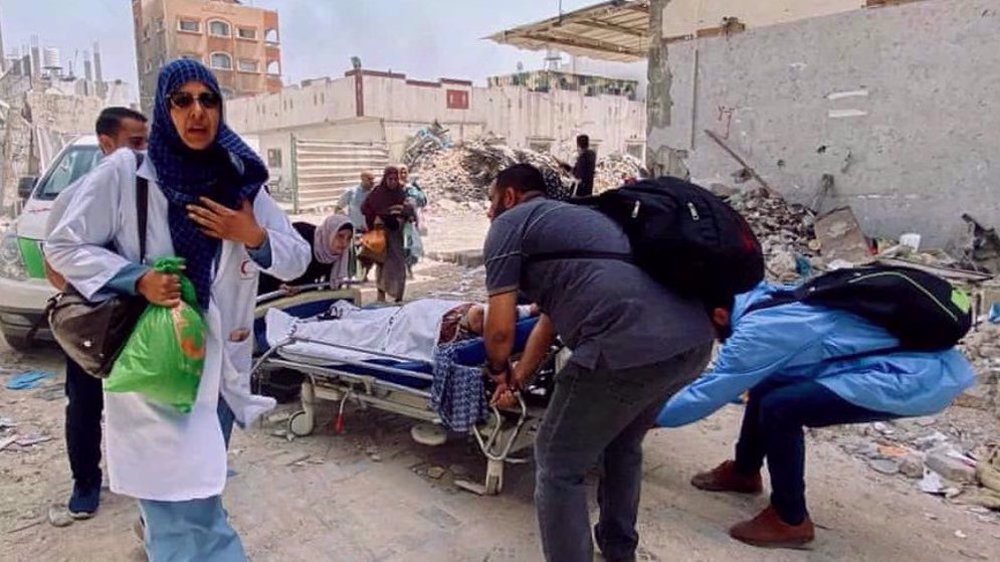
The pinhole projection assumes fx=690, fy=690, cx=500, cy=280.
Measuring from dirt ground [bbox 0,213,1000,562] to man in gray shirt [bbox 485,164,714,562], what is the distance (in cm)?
73

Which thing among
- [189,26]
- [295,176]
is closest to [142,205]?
[295,176]

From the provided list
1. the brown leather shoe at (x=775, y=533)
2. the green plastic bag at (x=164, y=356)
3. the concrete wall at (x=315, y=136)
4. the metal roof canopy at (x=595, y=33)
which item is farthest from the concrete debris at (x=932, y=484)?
the concrete wall at (x=315, y=136)

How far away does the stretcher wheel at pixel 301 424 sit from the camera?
387 centimetres

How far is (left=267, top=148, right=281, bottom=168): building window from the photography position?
28.7 metres

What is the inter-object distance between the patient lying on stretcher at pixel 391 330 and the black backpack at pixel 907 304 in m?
1.36

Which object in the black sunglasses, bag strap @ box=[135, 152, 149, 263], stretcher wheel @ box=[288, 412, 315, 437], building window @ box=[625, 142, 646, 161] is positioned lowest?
stretcher wheel @ box=[288, 412, 315, 437]

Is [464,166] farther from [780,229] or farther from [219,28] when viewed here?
[219,28]

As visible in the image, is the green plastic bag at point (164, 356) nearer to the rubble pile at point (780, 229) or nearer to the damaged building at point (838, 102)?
the rubble pile at point (780, 229)

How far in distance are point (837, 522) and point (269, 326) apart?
305 centimetres

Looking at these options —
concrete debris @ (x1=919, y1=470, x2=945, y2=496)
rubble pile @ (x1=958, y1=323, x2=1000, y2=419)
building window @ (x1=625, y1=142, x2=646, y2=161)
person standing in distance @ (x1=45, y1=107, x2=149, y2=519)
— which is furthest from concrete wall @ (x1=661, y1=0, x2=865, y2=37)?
building window @ (x1=625, y1=142, x2=646, y2=161)

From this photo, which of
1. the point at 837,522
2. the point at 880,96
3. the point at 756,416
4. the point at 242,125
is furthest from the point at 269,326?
the point at 242,125

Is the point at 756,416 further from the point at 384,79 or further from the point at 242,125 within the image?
the point at 242,125

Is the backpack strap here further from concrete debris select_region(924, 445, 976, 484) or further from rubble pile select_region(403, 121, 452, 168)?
rubble pile select_region(403, 121, 452, 168)

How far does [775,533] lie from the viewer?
2.77 meters
